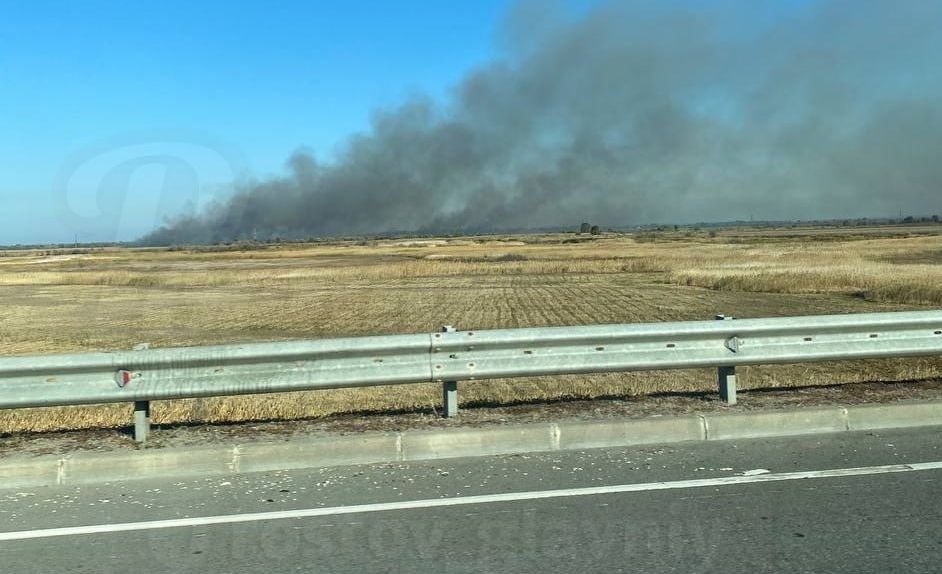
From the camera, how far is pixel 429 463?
6.55 metres

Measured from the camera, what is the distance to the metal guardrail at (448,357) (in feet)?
21.6

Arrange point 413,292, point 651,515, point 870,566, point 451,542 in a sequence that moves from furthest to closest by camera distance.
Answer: point 413,292 → point 651,515 → point 451,542 → point 870,566

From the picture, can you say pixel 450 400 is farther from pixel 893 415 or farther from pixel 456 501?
pixel 893 415

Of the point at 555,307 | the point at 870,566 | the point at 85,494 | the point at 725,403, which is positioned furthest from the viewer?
the point at 555,307

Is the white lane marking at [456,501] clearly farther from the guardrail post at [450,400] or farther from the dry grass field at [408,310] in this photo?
the dry grass field at [408,310]

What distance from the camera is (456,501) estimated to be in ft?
18.2

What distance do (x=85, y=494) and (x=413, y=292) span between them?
32.9 m

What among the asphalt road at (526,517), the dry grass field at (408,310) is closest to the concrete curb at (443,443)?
the asphalt road at (526,517)

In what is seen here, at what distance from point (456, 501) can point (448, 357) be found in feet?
6.18

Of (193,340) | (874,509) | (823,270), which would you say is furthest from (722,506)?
(823,270)

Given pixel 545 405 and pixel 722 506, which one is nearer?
pixel 722 506

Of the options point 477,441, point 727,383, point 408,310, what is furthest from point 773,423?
point 408,310

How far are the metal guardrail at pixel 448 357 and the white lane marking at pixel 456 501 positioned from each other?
166cm

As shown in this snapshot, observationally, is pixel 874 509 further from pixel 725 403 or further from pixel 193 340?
pixel 193 340
